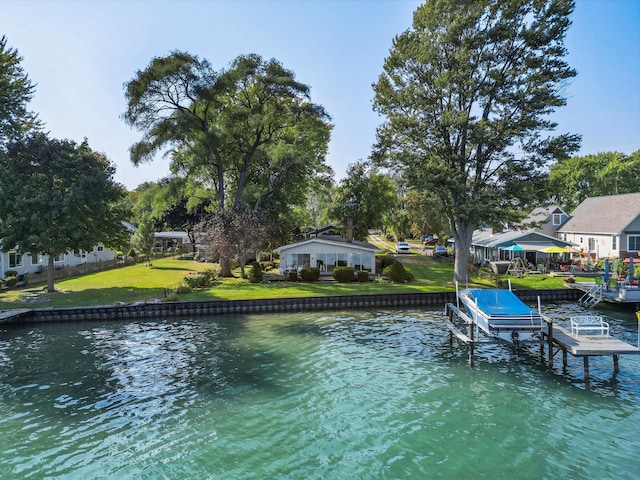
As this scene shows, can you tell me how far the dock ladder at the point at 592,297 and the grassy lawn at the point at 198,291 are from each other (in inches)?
142

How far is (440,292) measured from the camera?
112 ft

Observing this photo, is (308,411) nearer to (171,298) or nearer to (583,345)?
(583,345)

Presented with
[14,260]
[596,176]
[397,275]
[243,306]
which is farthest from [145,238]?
[596,176]

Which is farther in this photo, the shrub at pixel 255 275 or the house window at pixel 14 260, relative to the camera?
the house window at pixel 14 260

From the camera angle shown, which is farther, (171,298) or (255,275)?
(255,275)

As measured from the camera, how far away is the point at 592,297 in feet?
106

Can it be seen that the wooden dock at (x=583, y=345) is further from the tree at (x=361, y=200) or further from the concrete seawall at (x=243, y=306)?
the tree at (x=361, y=200)

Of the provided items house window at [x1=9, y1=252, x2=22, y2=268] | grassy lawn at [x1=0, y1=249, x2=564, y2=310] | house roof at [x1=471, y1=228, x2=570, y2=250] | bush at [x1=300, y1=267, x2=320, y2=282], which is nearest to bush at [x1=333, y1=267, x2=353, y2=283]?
grassy lawn at [x1=0, y1=249, x2=564, y2=310]

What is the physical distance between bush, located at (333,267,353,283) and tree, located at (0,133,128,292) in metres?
21.0

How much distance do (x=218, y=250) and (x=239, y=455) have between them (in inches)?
1170

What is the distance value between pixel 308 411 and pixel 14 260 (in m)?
40.5

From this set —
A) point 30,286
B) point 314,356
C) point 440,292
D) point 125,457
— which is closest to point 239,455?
point 125,457

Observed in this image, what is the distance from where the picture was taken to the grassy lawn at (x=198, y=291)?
32281mm

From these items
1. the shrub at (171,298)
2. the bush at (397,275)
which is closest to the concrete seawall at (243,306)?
the shrub at (171,298)
